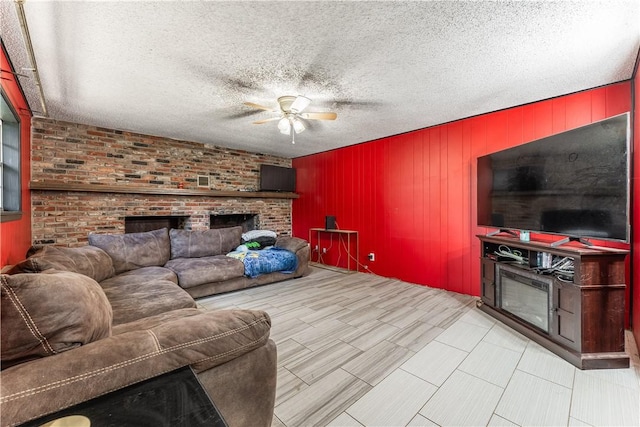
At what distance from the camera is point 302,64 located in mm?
2084

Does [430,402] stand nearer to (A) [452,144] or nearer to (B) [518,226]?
(B) [518,226]

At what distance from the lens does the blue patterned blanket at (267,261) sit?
361 cm

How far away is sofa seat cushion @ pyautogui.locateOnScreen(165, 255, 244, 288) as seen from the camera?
313 centimetres

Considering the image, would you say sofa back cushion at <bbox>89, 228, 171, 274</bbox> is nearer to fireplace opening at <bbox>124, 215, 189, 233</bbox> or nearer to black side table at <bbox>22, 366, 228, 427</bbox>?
fireplace opening at <bbox>124, 215, 189, 233</bbox>

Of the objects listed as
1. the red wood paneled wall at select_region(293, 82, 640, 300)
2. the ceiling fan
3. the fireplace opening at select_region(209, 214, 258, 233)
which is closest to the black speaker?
the red wood paneled wall at select_region(293, 82, 640, 300)

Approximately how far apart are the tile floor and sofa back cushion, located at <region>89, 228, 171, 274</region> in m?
1.72

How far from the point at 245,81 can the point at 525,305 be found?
127 inches

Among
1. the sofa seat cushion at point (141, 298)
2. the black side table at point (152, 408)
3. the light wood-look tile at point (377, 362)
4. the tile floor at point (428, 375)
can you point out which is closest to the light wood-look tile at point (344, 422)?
the tile floor at point (428, 375)

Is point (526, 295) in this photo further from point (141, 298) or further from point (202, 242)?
point (202, 242)

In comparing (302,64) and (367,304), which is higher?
(302,64)

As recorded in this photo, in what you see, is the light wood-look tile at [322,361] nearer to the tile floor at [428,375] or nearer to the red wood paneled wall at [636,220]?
the tile floor at [428,375]

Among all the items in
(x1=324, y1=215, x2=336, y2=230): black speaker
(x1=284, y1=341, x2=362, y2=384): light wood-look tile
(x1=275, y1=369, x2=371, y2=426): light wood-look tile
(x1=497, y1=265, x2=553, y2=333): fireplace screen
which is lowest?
(x1=275, y1=369, x2=371, y2=426): light wood-look tile

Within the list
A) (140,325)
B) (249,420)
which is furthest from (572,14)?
(140,325)

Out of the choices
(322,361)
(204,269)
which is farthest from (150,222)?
(322,361)
